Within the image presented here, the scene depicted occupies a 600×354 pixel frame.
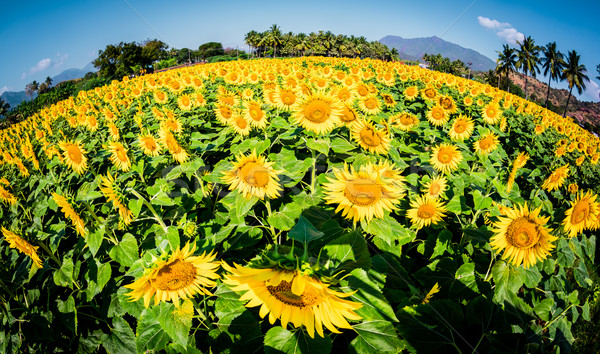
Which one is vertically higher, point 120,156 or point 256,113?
point 256,113

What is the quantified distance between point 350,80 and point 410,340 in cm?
632

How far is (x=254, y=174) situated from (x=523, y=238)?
2413mm

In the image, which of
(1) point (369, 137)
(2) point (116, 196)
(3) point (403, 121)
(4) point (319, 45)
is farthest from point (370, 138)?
(4) point (319, 45)

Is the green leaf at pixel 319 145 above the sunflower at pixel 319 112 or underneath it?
underneath

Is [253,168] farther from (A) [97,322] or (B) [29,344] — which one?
Result: (B) [29,344]

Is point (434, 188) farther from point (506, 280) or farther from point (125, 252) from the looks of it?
point (125, 252)

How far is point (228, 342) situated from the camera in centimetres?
162

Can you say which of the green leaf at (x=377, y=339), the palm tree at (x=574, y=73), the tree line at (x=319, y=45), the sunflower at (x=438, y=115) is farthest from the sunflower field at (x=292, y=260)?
the palm tree at (x=574, y=73)

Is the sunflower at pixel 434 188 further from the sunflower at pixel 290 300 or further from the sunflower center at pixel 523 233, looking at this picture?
the sunflower at pixel 290 300

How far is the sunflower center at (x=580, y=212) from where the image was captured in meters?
2.34

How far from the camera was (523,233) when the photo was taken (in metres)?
2.19

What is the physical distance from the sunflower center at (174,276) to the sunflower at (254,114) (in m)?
2.71

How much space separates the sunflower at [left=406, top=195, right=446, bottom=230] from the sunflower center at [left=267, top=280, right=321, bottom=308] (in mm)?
2292

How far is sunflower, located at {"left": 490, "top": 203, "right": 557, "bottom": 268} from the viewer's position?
2141mm
